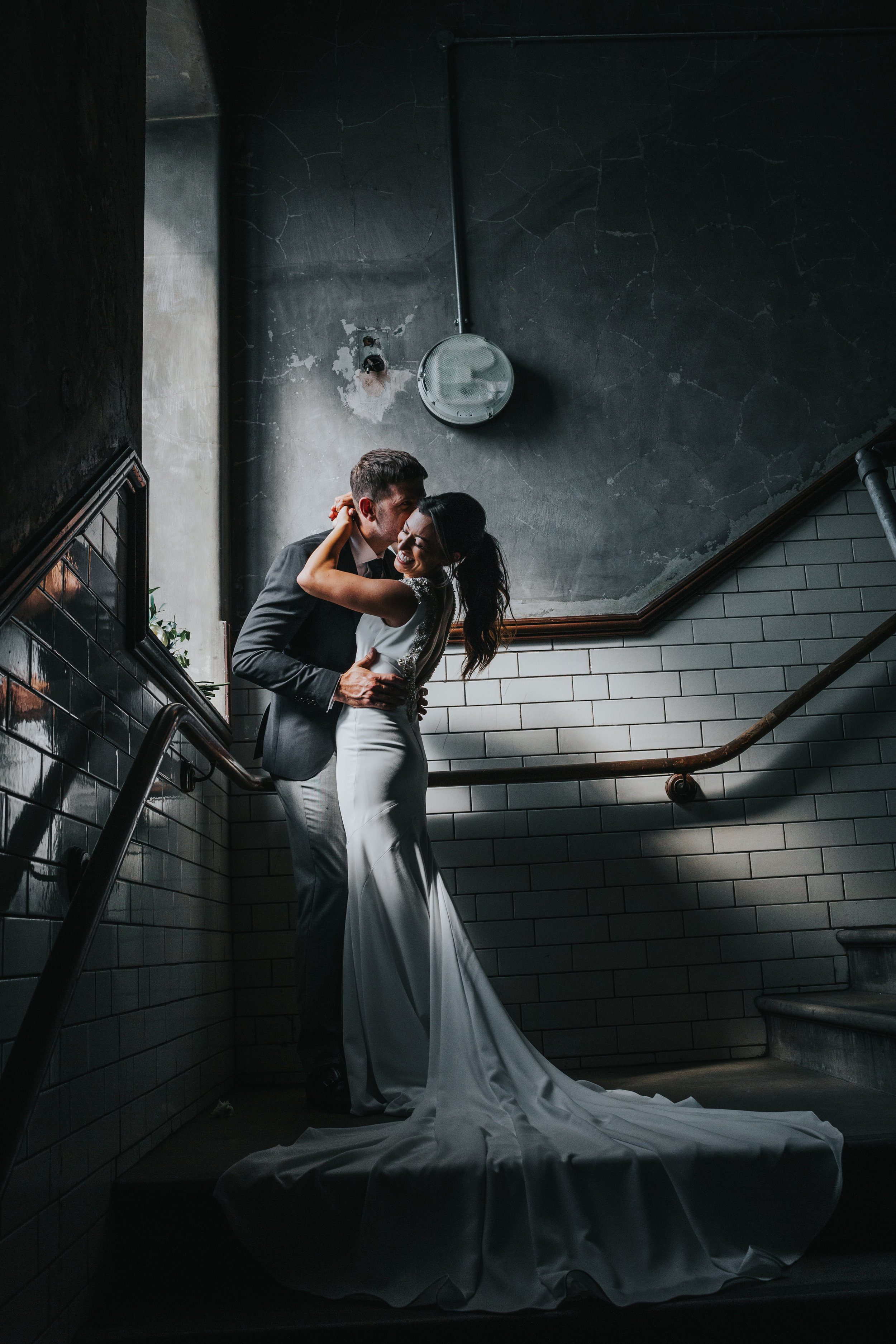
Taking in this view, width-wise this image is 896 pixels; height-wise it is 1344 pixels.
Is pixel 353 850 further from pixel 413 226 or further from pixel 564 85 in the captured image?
pixel 564 85

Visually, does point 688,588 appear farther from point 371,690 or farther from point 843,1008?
point 843,1008

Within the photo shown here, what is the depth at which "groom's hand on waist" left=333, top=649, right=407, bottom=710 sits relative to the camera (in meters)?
2.78

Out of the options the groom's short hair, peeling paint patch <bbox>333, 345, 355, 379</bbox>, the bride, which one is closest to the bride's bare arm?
the groom's short hair

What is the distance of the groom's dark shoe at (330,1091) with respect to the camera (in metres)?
2.54

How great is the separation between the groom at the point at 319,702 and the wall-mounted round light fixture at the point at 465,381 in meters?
0.77

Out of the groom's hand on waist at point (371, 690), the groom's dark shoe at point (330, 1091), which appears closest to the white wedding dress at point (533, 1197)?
the groom's dark shoe at point (330, 1091)

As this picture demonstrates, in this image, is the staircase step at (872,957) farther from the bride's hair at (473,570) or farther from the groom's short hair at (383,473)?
the groom's short hair at (383,473)

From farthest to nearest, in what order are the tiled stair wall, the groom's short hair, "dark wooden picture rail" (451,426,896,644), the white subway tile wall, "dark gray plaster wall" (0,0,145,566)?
"dark wooden picture rail" (451,426,896,644) < the white subway tile wall < the groom's short hair < "dark gray plaster wall" (0,0,145,566) < the tiled stair wall

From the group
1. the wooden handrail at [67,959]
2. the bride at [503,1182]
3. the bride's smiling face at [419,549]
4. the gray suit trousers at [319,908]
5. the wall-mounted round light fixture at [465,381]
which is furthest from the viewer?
the wall-mounted round light fixture at [465,381]

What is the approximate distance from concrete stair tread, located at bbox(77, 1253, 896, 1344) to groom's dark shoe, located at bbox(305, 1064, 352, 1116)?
2.70ft

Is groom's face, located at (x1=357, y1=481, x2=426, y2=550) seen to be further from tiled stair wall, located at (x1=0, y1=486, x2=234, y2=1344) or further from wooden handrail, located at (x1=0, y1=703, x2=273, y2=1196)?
wooden handrail, located at (x1=0, y1=703, x2=273, y2=1196)

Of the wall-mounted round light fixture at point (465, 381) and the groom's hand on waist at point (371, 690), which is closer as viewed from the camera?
the groom's hand on waist at point (371, 690)

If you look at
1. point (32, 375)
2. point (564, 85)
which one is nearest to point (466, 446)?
point (564, 85)

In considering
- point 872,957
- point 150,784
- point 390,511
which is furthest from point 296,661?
point 872,957
